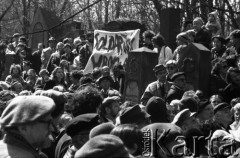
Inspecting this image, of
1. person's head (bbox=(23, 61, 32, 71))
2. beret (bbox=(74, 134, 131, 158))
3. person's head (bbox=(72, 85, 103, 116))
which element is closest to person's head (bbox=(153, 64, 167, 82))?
person's head (bbox=(72, 85, 103, 116))

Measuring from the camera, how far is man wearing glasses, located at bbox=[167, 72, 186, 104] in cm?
927

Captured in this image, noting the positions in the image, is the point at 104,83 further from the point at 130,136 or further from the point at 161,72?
the point at 130,136

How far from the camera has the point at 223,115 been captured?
25.3ft

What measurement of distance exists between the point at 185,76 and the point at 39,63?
9.55 m

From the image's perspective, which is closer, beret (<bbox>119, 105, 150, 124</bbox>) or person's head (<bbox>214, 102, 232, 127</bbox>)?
beret (<bbox>119, 105, 150, 124</bbox>)

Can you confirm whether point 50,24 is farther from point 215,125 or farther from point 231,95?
point 215,125

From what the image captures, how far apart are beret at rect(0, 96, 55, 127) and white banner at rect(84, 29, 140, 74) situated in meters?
9.34

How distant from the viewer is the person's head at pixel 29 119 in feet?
13.6

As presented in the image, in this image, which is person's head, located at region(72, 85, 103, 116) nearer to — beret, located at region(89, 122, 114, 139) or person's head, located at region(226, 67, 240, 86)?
beret, located at region(89, 122, 114, 139)

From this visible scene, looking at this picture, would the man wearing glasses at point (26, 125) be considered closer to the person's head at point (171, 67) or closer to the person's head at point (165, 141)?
the person's head at point (165, 141)

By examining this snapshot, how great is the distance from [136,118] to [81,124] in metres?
0.84

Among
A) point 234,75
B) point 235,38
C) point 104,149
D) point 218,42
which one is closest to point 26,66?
point 218,42

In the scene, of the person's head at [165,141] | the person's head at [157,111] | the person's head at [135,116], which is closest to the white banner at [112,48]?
the person's head at [157,111]

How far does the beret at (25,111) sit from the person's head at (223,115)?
3.77 meters
